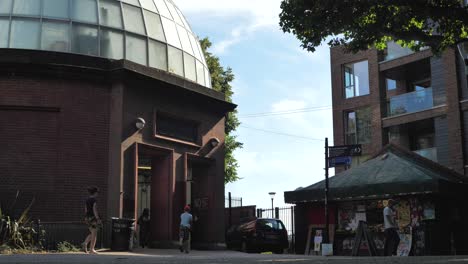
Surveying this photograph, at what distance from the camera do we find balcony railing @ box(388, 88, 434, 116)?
3042 centimetres

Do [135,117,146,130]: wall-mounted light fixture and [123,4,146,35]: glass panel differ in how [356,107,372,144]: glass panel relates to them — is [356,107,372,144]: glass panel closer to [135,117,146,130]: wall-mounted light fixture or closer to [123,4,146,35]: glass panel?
[123,4,146,35]: glass panel

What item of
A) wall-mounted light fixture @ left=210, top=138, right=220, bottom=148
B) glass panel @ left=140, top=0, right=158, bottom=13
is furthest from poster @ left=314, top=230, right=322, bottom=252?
glass panel @ left=140, top=0, right=158, bottom=13

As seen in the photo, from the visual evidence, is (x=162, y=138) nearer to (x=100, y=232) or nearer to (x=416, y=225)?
(x=100, y=232)

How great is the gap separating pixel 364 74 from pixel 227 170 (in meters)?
9.74

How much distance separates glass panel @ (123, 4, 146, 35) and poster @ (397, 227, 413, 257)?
36.9ft

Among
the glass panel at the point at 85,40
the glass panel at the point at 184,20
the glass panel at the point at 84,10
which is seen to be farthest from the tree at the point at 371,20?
the glass panel at the point at 184,20

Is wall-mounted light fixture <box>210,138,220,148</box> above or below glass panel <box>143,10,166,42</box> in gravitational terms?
below

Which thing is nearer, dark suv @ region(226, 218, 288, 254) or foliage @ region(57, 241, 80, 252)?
foliage @ region(57, 241, 80, 252)

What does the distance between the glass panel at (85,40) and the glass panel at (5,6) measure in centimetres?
218

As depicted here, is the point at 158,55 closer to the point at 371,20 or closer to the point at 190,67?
the point at 190,67

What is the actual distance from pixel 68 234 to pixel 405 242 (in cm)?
1084

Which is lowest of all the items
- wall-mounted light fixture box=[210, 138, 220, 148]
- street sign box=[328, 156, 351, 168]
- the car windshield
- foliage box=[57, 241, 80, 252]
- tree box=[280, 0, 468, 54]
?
foliage box=[57, 241, 80, 252]

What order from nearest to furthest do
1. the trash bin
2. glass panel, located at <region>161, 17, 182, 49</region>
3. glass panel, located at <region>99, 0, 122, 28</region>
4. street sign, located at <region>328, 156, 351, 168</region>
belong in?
the trash bin → street sign, located at <region>328, 156, 351, 168</region> → glass panel, located at <region>99, 0, 122, 28</region> → glass panel, located at <region>161, 17, 182, 49</region>

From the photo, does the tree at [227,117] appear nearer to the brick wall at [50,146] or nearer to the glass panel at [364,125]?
the glass panel at [364,125]
